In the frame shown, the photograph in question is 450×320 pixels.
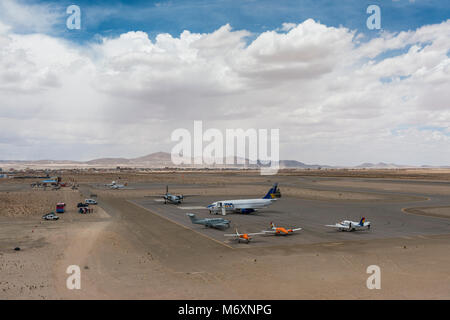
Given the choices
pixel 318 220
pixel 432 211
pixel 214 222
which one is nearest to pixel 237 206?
pixel 214 222

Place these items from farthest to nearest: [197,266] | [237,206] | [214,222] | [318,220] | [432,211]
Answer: [432,211] < [237,206] < [318,220] < [214,222] < [197,266]

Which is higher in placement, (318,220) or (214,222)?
(214,222)

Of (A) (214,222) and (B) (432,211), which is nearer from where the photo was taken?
(A) (214,222)

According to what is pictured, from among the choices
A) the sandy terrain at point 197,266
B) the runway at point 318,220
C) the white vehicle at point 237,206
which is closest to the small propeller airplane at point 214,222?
the runway at point 318,220

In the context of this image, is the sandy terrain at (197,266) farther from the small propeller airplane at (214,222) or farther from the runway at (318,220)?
the small propeller airplane at (214,222)

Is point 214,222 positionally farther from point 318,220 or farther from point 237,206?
point 318,220

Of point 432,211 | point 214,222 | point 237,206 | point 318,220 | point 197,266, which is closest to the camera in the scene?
point 197,266

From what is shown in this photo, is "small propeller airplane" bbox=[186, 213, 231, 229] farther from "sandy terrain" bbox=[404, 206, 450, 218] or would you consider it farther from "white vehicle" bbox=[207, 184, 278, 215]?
"sandy terrain" bbox=[404, 206, 450, 218]
